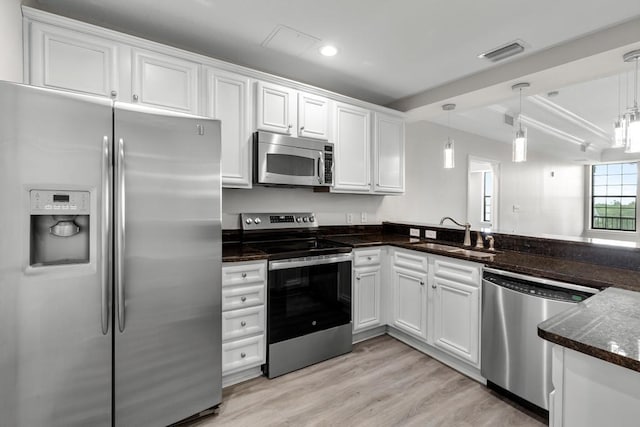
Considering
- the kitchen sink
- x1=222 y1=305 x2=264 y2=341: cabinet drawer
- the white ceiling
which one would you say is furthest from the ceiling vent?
x1=222 y1=305 x2=264 y2=341: cabinet drawer

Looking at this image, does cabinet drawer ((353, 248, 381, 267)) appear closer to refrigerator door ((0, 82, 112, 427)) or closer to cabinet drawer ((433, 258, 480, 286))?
cabinet drawer ((433, 258, 480, 286))

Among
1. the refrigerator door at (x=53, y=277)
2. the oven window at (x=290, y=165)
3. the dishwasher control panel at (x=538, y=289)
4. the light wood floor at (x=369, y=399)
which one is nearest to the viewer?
the refrigerator door at (x=53, y=277)

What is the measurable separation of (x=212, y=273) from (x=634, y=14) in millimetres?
3147

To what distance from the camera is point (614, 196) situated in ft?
26.2

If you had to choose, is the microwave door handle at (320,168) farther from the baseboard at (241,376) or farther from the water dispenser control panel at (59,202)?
the water dispenser control panel at (59,202)

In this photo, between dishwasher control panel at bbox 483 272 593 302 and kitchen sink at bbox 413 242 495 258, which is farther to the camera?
kitchen sink at bbox 413 242 495 258

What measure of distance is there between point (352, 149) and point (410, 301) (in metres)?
1.62

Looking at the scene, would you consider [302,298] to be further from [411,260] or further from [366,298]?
[411,260]

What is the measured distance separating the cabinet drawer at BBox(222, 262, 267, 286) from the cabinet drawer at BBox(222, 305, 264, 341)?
0.21 metres

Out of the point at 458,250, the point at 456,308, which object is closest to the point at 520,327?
the point at 456,308

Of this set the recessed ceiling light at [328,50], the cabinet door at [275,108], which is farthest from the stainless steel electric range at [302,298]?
the recessed ceiling light at [328,50]

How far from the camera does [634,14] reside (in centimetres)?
193

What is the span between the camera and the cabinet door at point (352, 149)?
306cm

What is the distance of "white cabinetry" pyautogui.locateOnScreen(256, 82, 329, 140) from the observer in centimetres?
255
